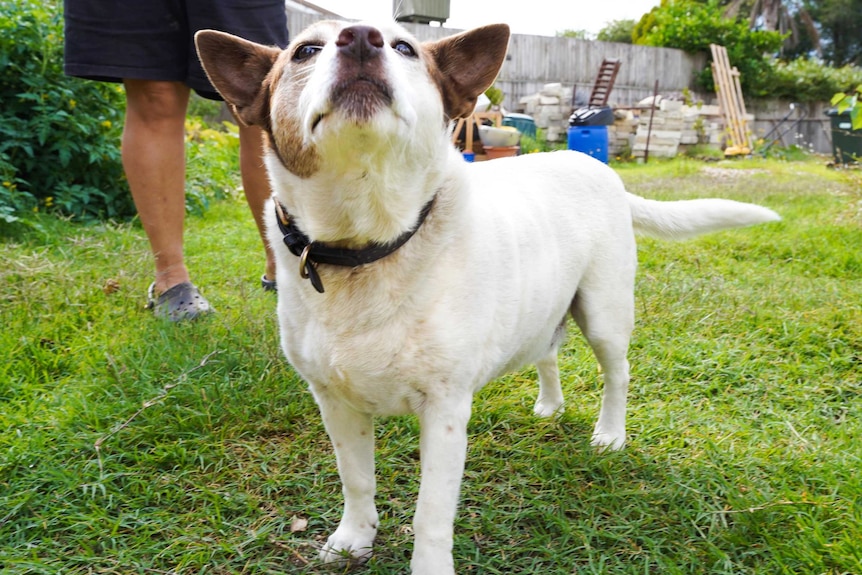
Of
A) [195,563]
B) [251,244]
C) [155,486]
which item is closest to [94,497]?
[155,486]

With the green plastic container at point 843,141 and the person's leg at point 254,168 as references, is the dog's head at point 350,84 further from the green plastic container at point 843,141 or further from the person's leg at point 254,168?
the green plastic container at point 843,141

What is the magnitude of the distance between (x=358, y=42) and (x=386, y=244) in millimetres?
466

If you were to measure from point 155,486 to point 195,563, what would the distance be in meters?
0.38

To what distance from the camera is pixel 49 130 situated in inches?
199

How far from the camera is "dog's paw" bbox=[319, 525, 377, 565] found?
6.28ft

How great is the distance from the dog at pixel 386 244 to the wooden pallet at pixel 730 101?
16316 millimetres

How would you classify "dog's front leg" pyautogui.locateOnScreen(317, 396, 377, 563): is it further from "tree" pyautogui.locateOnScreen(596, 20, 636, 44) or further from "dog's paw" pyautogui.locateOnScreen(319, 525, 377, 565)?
"tree" pyautogui.locateOnScreen(596, 20, 636, 44)

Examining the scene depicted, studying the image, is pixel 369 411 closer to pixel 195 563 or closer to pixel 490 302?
pixel 490 302

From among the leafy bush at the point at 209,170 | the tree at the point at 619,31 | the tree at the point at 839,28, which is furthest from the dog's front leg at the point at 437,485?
the tree at the point at 839,28

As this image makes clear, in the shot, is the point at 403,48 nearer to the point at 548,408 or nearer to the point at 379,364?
the point at 379,364

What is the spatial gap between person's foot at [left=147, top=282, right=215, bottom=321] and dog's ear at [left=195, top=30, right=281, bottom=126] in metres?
1.49

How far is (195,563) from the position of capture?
188 centimetres

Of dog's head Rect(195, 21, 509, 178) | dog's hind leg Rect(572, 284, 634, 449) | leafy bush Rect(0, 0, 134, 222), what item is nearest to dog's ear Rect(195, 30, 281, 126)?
dog's head Rect(195, 21, 509, 178)

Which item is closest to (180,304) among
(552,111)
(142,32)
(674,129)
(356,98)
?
(142,32)
